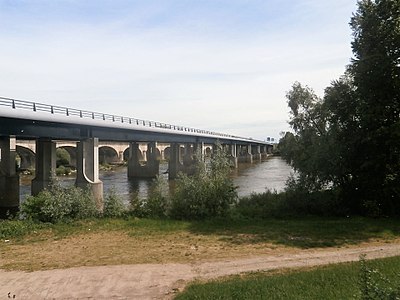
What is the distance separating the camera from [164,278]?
10891 mm

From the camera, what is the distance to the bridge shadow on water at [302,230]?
50.8ft

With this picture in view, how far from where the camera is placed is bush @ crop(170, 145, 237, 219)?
2088cm

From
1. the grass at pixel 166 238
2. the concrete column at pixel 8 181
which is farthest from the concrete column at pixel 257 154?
the grass at pixel 166 238

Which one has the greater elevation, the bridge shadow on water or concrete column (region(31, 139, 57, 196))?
concrete column (region(31, 139, 57, 196))

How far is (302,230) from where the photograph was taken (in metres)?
17.4

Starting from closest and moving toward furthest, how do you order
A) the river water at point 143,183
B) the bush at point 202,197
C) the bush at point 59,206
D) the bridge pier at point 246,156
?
the bush at point 59,206 → the bush at point 202,197 → the river water at point 143,183 → the bridge pier at point 246,156

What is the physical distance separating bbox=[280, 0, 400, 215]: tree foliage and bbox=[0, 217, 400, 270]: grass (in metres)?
2.31

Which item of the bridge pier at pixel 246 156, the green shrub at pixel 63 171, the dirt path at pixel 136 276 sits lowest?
the dirt path at pixel 136 276

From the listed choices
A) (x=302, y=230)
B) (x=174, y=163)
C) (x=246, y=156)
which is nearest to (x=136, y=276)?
(x=302, y=230)

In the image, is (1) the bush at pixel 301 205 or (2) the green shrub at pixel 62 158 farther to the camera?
(2) the green shrub at pixel 62 158

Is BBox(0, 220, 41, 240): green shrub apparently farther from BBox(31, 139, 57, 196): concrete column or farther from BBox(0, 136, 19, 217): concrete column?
BBox(31, 139, 57, 196): concrete column

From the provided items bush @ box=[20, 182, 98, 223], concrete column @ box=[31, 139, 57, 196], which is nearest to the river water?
concrete column @ box=[31, 139, 57, 196]

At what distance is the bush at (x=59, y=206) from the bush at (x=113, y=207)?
2.07ft

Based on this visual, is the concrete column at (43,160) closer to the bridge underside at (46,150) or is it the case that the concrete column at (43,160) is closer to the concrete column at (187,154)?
the bridge underside at (46,150)
